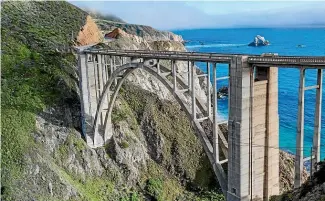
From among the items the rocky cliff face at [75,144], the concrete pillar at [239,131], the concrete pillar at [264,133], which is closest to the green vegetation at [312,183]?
the concrete pillar at [239,131]

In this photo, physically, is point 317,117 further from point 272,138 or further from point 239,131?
point 272,138

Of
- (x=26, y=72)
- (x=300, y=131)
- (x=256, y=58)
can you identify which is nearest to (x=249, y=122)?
(x=300, y=131)

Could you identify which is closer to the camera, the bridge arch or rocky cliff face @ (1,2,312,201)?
the bridge arch

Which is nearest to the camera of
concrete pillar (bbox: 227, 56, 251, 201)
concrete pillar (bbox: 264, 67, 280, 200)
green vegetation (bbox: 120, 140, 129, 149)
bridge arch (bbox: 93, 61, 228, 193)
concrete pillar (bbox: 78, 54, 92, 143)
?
concrete pillar (bbox: 227, 56, 251, 201)

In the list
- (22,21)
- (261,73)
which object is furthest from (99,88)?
(22,21)

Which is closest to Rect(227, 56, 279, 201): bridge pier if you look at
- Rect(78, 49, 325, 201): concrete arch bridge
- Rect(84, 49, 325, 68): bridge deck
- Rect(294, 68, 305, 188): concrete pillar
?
Rect(78, 49, 325, 201): concrete arch bridge

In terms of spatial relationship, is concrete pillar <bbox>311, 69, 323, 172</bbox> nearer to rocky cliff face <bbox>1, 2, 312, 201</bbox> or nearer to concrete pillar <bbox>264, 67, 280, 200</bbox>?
concrete pillar <bbox>264, 67, 280, 200</bbox>

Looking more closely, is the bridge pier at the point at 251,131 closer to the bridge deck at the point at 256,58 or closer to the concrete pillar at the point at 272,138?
the concrete pillar at the point at 272,138

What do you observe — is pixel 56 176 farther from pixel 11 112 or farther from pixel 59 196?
pixel 11 112
